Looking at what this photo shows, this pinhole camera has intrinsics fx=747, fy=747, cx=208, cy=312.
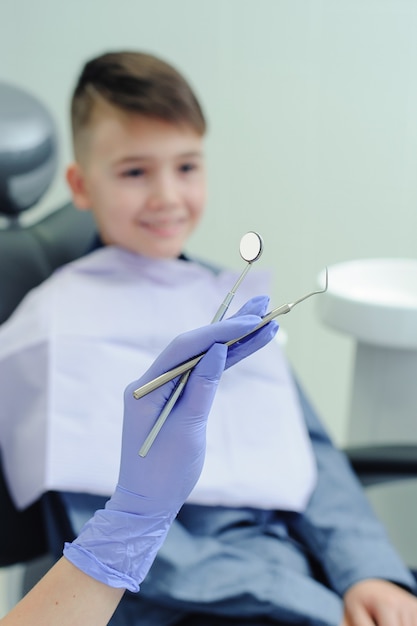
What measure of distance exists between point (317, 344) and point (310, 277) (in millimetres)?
206

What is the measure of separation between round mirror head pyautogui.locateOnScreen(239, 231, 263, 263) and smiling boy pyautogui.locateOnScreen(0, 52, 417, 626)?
0.42 meters

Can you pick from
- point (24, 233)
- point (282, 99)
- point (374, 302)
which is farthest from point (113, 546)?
point (282, 99)

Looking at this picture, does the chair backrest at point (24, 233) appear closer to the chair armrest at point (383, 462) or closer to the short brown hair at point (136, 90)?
the short brown hair at point (136, 90)

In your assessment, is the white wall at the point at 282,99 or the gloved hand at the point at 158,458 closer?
the gloved hand at the point at 158,458

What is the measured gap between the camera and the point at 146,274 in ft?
3.39

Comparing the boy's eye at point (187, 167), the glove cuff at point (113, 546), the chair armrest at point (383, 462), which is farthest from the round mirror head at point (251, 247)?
→ the chair armrest at point (383, 462)

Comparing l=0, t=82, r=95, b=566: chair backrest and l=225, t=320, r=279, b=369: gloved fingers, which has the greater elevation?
l=225, t=320, r=279, b=369: gloved fingers

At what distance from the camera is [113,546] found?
1.67 feet

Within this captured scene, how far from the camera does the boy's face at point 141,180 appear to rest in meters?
0.93

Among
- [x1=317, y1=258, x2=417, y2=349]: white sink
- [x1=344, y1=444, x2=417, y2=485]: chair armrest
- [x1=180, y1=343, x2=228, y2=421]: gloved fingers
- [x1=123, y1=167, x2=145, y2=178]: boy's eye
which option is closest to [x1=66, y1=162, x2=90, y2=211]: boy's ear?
[x1=123, y1=167, x2=145, y2=178]: boy's eye

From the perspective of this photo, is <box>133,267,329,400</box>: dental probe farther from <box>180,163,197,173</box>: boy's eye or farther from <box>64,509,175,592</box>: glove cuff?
<box>180,163,197,173</box>: boy's eye

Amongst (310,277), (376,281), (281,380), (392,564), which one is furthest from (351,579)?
(310,277)

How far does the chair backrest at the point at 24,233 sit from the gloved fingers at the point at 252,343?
1.68ft

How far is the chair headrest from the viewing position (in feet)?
3.20
